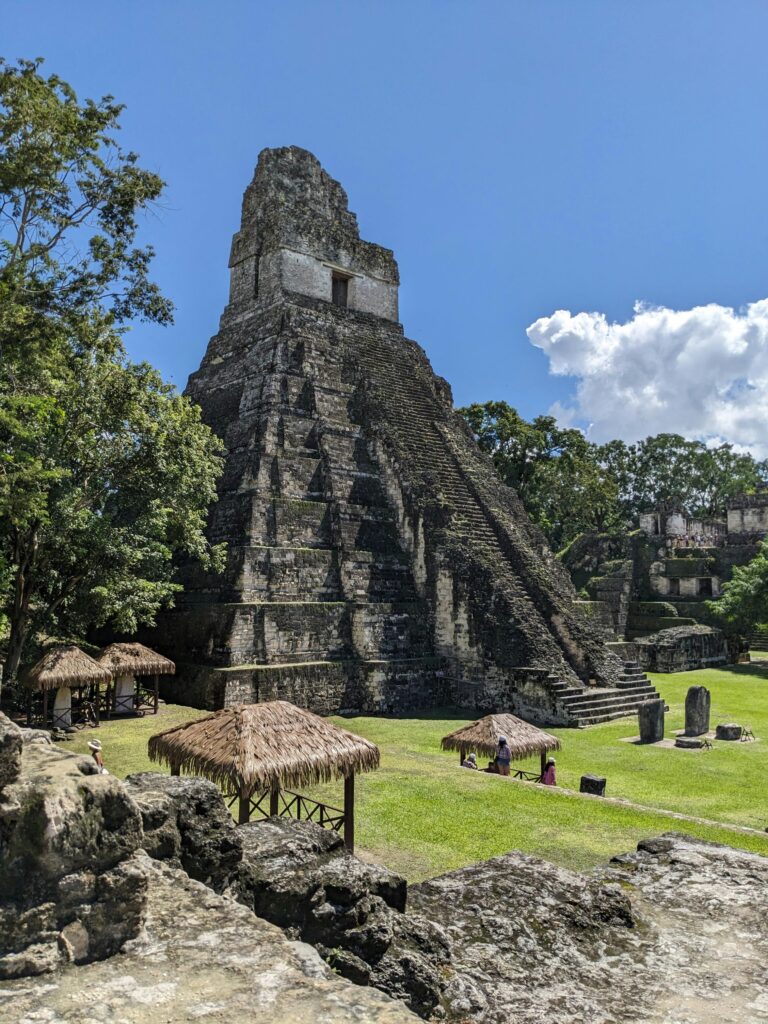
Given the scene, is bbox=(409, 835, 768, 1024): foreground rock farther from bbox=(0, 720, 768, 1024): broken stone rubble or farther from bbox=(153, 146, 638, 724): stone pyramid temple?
bbox=(153, 146, 638, 724): stone pyramid temple

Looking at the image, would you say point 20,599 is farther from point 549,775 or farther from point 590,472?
point 590,472

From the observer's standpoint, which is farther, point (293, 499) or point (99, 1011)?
point (293, 499)

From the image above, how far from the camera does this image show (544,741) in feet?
34.7

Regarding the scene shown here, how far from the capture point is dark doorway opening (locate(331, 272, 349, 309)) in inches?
906

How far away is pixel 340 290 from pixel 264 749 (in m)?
18.5

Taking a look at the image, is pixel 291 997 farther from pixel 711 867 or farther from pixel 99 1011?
pixel 711 867

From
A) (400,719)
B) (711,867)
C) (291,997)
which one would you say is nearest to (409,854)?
(711,867)

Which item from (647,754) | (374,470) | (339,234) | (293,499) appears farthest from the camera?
(339,234)

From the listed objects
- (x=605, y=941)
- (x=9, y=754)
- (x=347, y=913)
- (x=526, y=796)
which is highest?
(x=9, y=754)

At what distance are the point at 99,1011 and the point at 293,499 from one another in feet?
48.9

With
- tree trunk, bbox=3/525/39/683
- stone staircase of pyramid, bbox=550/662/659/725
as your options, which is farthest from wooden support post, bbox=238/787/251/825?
stone staircase of pyramid, bbox=550/662/659/725

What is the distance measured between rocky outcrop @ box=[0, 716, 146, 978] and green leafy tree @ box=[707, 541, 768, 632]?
2583 centimetres

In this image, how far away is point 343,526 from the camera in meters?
17.5

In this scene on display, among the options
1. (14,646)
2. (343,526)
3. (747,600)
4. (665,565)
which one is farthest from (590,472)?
(14,646)
